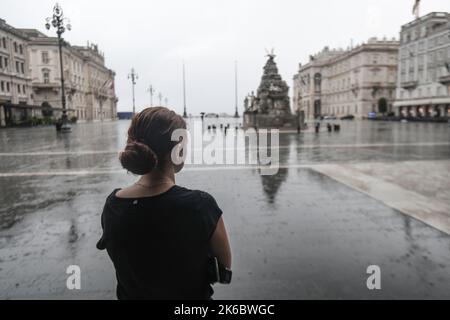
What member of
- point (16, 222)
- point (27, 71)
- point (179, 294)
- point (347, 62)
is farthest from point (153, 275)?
point (347, 62)

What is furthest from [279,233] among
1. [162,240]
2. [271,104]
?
[271,104]

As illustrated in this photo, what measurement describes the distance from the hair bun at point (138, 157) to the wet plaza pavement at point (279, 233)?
2194 millimetres

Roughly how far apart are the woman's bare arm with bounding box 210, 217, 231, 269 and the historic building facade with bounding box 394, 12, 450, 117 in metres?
62.9

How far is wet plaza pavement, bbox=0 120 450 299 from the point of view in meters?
3.73

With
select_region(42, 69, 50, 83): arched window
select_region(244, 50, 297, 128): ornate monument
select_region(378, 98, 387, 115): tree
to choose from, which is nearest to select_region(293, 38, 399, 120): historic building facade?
select_region(378, 98, 387, 115): tree

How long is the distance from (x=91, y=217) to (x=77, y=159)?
8684 mm

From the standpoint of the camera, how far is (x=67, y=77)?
69.9 m

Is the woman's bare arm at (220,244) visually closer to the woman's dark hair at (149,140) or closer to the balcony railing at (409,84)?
the woman's dark hair at (149,140)

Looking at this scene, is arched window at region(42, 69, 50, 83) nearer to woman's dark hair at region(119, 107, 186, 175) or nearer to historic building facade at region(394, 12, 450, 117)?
historic building facade at region(394, 12, 450, 117)

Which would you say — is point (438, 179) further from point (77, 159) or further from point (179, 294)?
point (77, 159)

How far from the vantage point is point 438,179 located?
30.3 feet

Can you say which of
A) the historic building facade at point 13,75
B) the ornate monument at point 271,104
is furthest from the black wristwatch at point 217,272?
the historic building facade at point 13,75

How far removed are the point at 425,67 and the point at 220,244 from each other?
70.7 m
